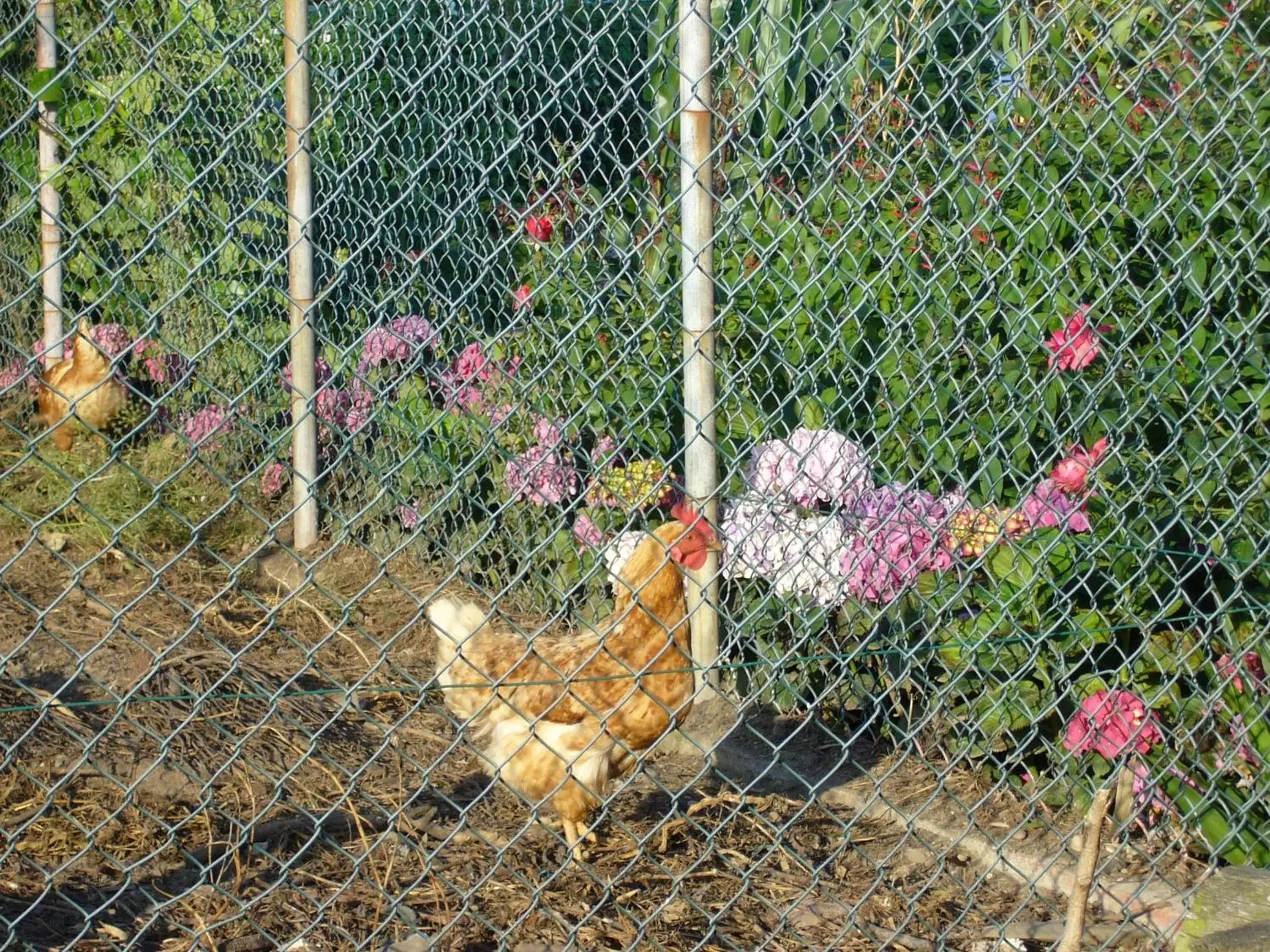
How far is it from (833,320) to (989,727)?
1047 millimetres

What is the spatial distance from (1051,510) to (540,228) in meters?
1.91

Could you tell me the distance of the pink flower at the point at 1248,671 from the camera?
2.67m

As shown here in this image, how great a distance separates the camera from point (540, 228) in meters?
3.93

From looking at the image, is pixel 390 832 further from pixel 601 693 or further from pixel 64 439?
pixel 64 439

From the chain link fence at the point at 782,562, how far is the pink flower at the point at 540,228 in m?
0.11

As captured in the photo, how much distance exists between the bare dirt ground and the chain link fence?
2 centimetres

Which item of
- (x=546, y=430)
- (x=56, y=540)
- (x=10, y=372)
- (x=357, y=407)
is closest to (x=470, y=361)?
(x=546, y=430)

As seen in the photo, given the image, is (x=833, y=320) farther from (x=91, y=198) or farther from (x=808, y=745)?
(x=91, y=198)

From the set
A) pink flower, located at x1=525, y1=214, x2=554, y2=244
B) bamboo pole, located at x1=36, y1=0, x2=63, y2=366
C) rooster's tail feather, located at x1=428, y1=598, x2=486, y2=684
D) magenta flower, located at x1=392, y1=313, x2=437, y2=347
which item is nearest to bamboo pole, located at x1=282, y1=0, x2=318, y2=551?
magenta flower, located at x1=392, y1=313, x2=437, y2=347

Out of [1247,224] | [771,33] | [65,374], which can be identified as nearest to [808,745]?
[1247,224]

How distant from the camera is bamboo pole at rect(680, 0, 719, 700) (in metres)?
2.54

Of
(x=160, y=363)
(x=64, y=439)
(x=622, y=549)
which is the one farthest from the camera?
(x=64, y=439)

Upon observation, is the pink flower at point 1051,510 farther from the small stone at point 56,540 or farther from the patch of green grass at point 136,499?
the small stone at point 56,540

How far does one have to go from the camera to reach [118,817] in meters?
2.74
